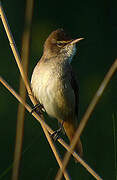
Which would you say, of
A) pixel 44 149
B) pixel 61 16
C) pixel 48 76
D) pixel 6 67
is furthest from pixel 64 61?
pixel 61 16

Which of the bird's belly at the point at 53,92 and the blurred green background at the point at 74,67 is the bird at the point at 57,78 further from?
the blurred green background at the point at 74,67

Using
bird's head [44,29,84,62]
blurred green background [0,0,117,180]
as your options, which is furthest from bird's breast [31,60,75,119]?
blurred green background [0,0,117,180]

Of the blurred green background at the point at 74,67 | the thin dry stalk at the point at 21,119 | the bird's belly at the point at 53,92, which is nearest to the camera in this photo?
the thin dry stalk at the point at 21,119

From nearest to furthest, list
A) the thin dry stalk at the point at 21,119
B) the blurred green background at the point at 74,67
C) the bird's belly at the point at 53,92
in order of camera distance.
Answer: the thin dry stalk at the point at 21,119
the bird's belly at the point at 53,92
the blurred green background at the point at 74,67

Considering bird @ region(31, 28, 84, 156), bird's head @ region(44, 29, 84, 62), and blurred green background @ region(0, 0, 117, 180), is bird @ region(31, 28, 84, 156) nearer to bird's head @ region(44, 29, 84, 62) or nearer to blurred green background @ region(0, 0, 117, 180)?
bird's head @ region(44, 29, 84, 62)

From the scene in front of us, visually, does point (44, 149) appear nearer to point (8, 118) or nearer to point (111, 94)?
point (8, 118)

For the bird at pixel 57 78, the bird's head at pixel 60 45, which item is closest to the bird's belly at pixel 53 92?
the bird at pixel 57 78

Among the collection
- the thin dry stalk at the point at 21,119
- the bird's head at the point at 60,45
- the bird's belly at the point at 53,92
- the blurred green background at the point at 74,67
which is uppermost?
the thin dry stalk at the point at 21,119

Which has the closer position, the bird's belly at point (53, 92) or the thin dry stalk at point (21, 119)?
the thin dry stalk at point (21, 119)
